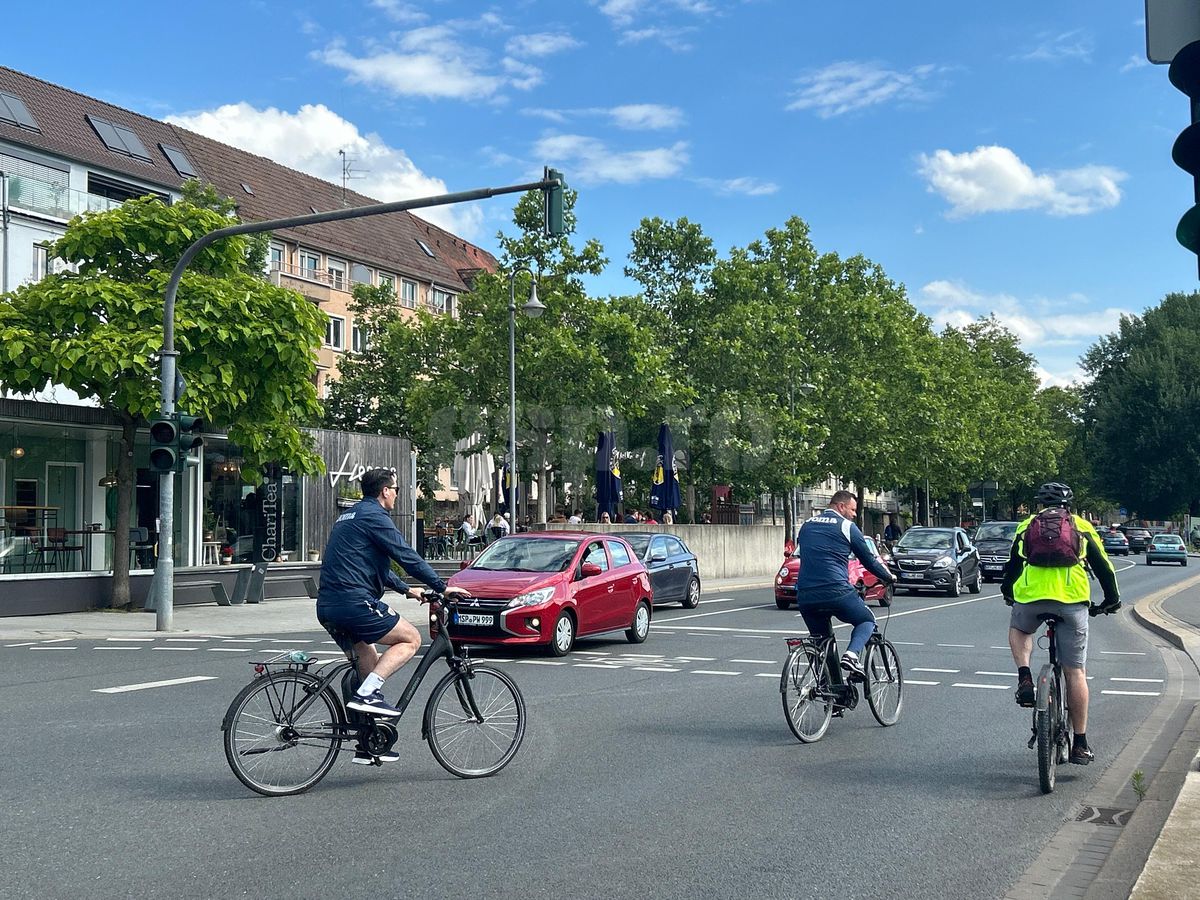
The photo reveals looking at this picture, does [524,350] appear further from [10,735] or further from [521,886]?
[521,886]

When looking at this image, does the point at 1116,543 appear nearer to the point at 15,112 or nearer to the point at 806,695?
the point at 15,112

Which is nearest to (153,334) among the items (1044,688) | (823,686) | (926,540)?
(823,686)

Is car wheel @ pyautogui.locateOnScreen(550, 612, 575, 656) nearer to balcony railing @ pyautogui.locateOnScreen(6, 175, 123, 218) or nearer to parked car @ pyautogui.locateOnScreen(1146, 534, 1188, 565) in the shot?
balcony railing @ pyautogui.locateOnScreen(6, 175, 123, 218)

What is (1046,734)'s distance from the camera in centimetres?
723

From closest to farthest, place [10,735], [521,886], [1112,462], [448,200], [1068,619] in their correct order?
[521,886] → [1068,619] → [10,735] → [448,200] → [1112,462]

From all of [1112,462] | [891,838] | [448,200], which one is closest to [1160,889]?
[891,838]

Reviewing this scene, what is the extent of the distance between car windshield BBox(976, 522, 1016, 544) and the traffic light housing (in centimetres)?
2736

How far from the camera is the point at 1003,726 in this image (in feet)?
32.2

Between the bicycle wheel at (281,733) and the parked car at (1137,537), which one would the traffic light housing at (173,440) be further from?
the parked car at (1137,537)

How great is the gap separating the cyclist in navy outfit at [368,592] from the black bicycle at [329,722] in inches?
4.4

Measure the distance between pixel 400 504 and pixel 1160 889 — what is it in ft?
96.3

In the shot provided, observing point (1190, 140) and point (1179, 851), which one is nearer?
point (1190, 140)

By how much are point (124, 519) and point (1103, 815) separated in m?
18.6

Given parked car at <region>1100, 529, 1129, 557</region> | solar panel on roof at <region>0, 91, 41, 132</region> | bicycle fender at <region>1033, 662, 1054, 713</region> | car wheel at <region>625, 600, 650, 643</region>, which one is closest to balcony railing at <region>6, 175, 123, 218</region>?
solar panel on roof at <region>0, 91, 41, 132</region>
